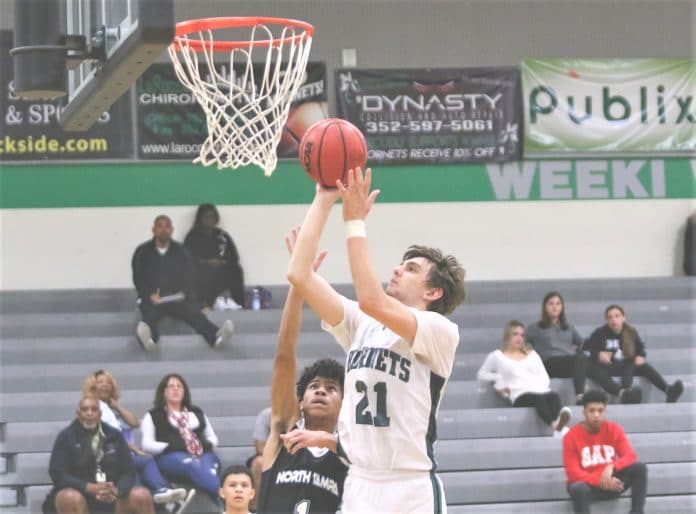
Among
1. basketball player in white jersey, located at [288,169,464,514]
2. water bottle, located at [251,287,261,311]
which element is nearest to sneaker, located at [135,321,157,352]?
water bottle, located at [251,287,261,311]

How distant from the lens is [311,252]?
3914mm

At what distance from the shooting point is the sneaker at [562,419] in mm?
9859

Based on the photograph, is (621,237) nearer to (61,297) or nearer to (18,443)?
(61,297)

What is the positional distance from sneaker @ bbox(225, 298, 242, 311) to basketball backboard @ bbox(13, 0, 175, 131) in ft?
22.6

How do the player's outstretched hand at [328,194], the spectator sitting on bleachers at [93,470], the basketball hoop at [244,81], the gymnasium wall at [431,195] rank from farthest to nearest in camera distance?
the gymnasium wall at [431,195] < the spectator sitting on bleachers at [93,470] < the basketball hoop at [244,81] < the player's outstretched hand at [328,194]

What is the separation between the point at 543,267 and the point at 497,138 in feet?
4.41

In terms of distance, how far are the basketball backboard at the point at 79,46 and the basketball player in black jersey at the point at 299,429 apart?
2.66 feet

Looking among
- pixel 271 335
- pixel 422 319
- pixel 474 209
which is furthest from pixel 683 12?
pixel 422 319

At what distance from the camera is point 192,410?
9266 millimetres

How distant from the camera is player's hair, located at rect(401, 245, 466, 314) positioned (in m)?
4.23

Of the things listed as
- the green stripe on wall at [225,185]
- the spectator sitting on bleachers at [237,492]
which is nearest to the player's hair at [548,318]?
the green stripe on wall at [225,185]

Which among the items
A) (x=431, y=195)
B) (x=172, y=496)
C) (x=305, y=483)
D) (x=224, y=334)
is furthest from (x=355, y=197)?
(x=431, y=195)

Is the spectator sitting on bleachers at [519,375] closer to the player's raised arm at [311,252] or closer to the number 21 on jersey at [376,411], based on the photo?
the number 21 on jersey at [376,411]

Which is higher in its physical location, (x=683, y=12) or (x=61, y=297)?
(x=683, y=12)
